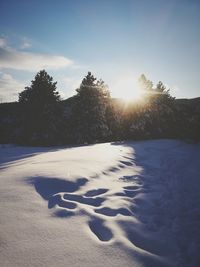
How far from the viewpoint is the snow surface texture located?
2.68 metres

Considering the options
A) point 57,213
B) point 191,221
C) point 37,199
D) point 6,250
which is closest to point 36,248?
point 6,250

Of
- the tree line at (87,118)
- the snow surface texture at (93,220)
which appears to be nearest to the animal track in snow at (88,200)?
the snow surface texture at (93,220)

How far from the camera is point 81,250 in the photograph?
2.75 metres

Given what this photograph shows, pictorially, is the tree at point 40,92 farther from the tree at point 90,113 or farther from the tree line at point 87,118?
the tree at point 90,113

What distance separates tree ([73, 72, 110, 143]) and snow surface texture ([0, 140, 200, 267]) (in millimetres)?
19986

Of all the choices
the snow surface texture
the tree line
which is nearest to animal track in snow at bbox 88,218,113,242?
the snow surface texture

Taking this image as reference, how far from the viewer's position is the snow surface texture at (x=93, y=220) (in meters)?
2.68

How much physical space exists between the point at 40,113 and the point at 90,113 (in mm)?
6742

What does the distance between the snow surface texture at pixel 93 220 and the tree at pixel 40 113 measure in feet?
68.4

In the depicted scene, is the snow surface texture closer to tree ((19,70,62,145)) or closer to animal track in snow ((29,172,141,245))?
animal track in snow ((29,172,141,245))

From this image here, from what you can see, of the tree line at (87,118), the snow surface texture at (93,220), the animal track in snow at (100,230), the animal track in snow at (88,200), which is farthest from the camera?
the tree line at (87,118)

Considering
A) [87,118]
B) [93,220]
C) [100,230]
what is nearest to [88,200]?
[93,220]

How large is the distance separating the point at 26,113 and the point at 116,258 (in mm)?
26380

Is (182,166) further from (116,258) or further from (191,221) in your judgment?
(116,258)
